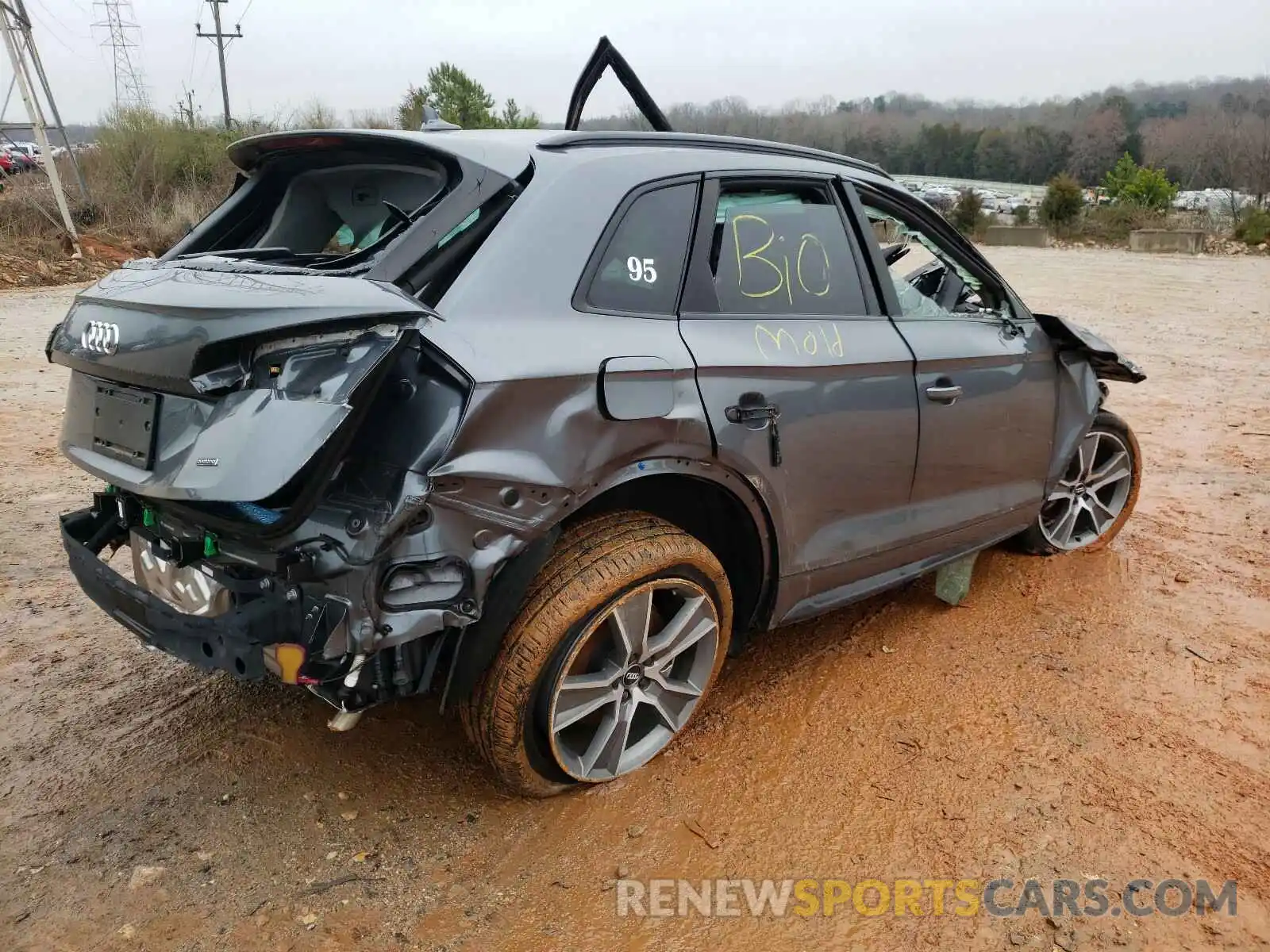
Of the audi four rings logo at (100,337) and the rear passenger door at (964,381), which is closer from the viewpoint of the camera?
the audi four rings logo at (100,337)

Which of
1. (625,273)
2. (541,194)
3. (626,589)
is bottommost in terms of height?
(626,589)

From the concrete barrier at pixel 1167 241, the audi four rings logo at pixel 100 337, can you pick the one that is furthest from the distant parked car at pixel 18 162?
the concrete barrier at pixel 1167 241

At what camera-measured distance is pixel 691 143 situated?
2824 millimetres

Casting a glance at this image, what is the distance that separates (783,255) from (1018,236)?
104 ft

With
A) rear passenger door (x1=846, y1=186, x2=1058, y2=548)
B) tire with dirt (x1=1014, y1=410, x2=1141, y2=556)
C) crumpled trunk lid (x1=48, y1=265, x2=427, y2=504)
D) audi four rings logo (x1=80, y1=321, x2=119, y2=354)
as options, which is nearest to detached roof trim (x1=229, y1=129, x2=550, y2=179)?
crumpled trunk lid (x1=48, y1=265, x2=427, y2=504)

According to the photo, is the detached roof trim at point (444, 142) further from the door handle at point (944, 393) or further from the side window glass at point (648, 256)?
the door handle at point (944, 393)

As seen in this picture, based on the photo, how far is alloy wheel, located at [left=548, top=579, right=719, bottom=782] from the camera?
246 cm

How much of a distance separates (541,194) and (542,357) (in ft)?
1.64

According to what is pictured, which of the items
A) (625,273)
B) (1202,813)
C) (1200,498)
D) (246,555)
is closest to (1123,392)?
(1200,498)

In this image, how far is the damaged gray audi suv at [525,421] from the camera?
199 centimetres

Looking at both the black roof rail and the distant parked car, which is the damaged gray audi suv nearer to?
the black roof rail

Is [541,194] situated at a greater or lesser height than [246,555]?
greater

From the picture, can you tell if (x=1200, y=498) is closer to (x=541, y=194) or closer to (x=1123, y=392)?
(x=1123, y=392)

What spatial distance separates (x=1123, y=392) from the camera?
8.01m
